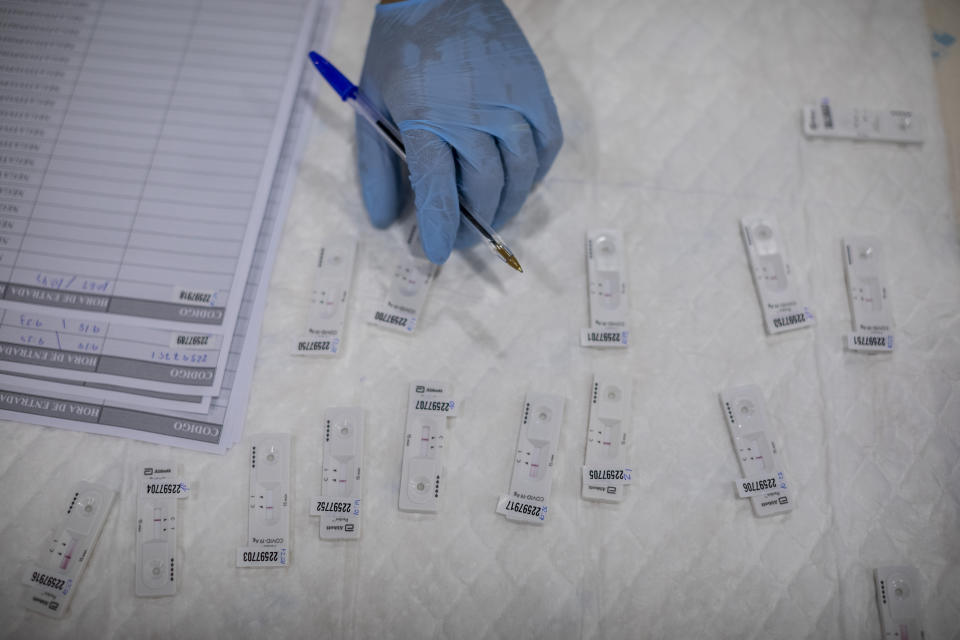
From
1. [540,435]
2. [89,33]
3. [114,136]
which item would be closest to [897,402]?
[540,435]

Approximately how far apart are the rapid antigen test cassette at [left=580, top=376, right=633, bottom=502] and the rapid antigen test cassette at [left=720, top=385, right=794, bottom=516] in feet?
0.46

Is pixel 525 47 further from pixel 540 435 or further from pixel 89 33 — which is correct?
pixel 89 33

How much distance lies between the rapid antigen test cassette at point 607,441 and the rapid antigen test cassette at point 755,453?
14 centimetres

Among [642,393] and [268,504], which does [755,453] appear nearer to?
[642,393]

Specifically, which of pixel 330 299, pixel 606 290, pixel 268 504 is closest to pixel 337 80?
pixel 330 299

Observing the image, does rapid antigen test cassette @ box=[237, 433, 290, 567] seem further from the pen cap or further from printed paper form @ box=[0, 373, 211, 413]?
the pen cap

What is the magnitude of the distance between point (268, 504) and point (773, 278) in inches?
30.0

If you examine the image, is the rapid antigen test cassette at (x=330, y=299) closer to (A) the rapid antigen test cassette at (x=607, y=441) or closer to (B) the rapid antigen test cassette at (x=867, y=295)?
(A) the rapid antigen test cassette at (x=607, y=441)

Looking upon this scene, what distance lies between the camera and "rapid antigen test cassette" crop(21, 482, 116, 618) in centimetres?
78

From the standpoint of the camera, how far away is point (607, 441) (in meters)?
0.84

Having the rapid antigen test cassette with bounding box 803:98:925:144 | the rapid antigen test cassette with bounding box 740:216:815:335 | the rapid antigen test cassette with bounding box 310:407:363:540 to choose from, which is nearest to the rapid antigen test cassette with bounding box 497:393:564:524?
the rapid antigen test cassette with bounding box 310:407:363:540

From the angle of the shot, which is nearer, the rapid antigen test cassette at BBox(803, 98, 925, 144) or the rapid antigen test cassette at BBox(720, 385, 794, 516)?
the rapid antigen test cassette at BBox(720, 385, 794, 516)

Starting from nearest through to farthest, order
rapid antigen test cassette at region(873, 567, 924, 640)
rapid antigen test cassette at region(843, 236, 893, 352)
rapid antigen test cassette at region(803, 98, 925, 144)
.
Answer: rapid antigen test cassette at region(873, 567, 924, 640), rapid antigen test cassette at region(843, 236, 893, 352), rapid antigen test cassette at region(803, 98, 925, 144)

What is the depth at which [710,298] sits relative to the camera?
3.00 ft
